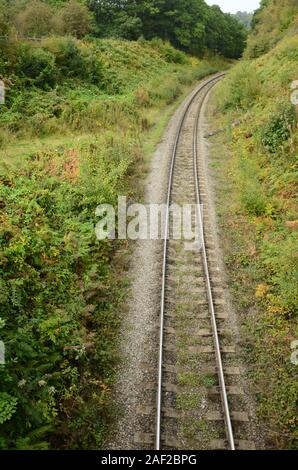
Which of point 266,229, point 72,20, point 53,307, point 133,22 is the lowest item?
point 53,307

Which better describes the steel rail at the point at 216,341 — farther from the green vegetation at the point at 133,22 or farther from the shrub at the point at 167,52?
the shrub at the point at 167,52

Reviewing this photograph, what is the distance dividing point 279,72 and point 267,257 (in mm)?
17127

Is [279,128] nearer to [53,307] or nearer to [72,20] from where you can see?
[53,307]

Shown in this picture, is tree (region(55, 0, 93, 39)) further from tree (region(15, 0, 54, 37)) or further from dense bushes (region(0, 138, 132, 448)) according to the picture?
dense bushes (region(0, 138, 132, 448))

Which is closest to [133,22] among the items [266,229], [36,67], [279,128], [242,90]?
[36,67]

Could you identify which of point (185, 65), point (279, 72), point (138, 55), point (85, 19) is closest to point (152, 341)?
point (279, 72)

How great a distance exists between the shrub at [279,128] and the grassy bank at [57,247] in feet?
21.3

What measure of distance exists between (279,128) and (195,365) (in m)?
13.0

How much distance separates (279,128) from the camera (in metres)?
18.0

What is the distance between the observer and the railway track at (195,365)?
7.61 meters

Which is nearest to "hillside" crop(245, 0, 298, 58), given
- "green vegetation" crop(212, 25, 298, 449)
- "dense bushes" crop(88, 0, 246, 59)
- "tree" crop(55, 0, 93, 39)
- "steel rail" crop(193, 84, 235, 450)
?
"dense bushes" crop(88, 0, 246, 59)

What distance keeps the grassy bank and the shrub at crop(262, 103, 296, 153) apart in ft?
21.3

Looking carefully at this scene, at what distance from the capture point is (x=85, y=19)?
37719 millimetres

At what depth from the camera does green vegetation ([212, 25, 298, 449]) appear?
854 centimetres
